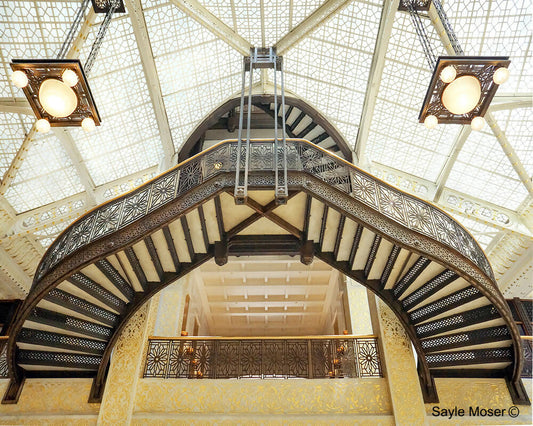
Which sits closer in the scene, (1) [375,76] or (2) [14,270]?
(1) [375,76]

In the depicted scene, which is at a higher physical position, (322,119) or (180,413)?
(322,119)

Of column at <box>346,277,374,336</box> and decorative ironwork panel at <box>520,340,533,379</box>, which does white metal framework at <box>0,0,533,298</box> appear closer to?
decorative ironwork panel at <box>520,340,533,379</box>

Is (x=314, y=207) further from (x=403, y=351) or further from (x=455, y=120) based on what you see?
(x=403, y=351)

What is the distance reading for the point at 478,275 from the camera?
4.69 metres

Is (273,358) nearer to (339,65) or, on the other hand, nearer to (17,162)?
(17,162)

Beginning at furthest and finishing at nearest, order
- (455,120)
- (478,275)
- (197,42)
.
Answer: (197,42) → (478,275) → (455,120)

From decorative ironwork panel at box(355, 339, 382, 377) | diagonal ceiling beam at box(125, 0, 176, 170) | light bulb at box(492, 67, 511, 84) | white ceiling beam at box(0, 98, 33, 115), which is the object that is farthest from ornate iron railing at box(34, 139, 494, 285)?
diagonal ceiling beam at box(125, 0, 176, 170)

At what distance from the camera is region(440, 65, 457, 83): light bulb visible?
143 inches

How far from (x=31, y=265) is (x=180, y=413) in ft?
16.9

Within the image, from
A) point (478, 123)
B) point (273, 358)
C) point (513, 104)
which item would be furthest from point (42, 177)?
point (513, 104)

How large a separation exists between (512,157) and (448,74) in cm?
398

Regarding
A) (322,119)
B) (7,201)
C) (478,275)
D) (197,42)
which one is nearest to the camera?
(478,275)

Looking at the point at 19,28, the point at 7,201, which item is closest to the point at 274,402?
the point at 7,201

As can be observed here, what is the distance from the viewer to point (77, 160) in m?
7.52
